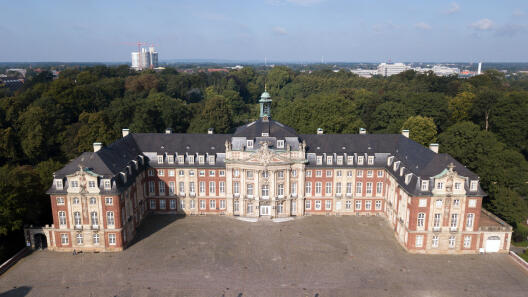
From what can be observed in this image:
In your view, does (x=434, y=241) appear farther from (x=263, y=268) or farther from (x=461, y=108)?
(x=461, y=108)

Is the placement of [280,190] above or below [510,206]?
above

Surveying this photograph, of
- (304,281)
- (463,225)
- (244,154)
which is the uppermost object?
(244,154)

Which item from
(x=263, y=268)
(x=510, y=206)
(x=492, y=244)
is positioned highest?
(x=510, y=206)

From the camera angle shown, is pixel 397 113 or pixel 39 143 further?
pixel 397 113

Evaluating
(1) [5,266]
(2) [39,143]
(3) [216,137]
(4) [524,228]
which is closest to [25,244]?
(1) [5,266]

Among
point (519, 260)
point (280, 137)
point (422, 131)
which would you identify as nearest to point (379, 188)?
point (280, 137)

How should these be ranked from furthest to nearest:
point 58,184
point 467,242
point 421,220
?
point 467,242 → point 421,220 → point 58,184

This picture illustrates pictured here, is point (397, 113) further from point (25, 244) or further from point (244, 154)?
point (25, 244)
